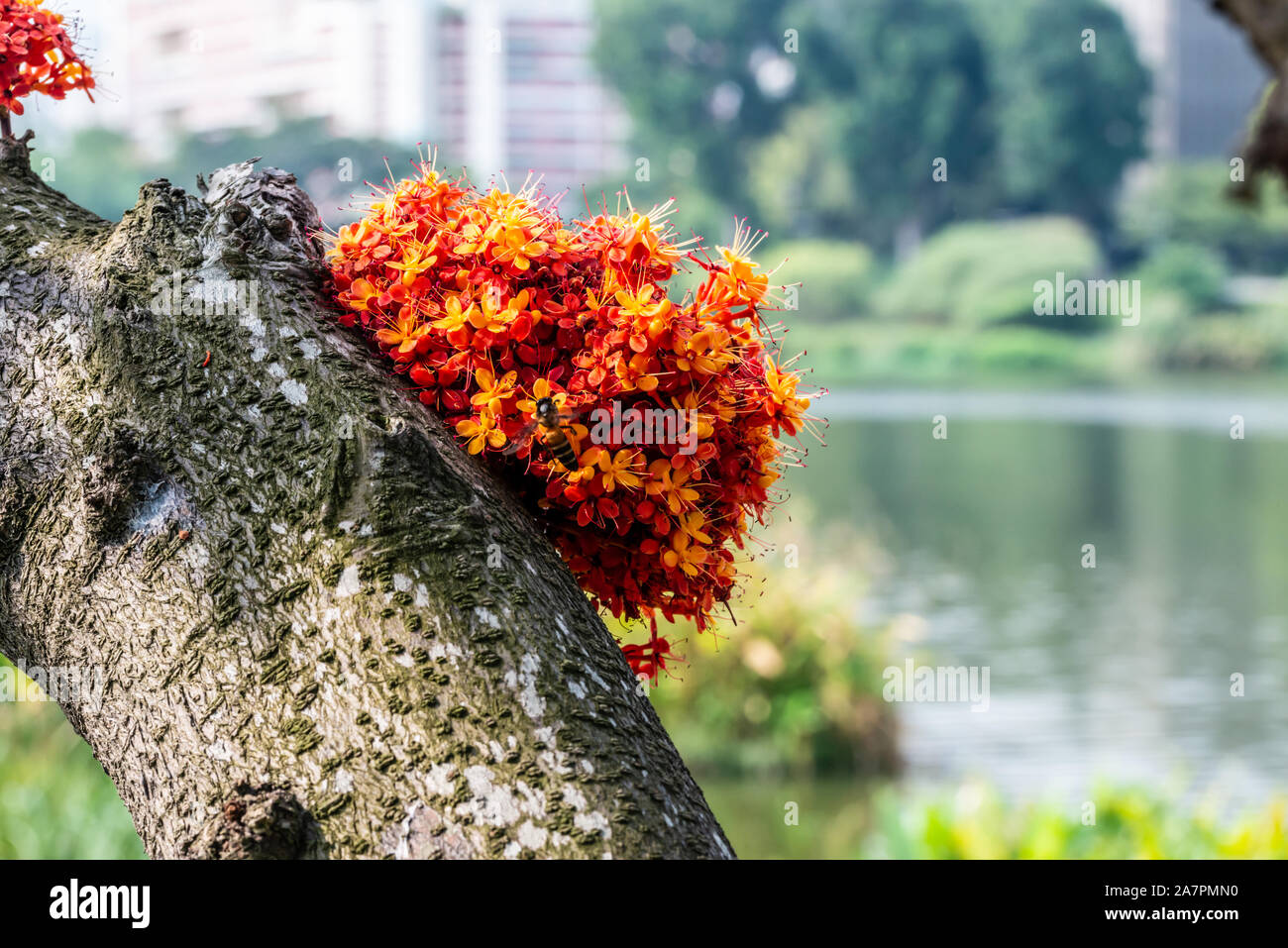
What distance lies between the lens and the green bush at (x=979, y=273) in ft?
189

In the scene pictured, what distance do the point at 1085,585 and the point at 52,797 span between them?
16325mm

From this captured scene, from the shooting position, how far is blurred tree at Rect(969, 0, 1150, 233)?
6756cm

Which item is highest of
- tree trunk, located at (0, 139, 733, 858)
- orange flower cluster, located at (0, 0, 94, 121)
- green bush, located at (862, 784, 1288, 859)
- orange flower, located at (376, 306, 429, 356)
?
orange flower cluster, located at (0, 0, 94, 121)

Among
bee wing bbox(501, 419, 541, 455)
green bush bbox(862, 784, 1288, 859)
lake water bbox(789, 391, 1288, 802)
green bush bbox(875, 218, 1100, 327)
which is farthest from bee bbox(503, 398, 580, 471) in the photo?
green bush bbox(875, 218, 1100, 327)

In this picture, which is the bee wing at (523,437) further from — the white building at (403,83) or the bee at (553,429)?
the white building at (403,83)

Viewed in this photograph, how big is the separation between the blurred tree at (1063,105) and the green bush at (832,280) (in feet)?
39.7

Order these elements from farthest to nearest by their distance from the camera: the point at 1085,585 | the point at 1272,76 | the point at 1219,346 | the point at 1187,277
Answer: the point at 1187,277, the point at 1219,346, the point at 1085,585, the point at 1272,76

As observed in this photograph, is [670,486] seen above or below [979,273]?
below

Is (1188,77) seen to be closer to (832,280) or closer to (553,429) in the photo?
(832,280)

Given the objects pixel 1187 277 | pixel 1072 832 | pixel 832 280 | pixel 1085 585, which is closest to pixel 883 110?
pixel 832 280

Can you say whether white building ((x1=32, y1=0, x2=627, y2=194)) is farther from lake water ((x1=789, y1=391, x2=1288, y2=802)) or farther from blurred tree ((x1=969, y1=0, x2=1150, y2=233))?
lake water ((x1=789, y1=391, x2=1288, y2=802))

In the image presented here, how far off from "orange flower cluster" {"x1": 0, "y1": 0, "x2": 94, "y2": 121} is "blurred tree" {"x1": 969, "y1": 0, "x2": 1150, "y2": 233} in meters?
70.0

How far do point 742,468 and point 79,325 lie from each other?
971 millimetres

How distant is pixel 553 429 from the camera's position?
1729 millimetres
